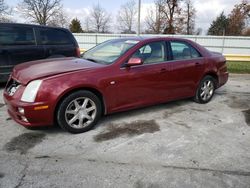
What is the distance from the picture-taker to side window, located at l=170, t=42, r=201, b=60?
4.85 meters

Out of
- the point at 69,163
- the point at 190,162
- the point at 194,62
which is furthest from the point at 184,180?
the point at 194,62

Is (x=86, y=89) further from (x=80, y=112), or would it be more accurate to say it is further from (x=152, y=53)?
(x=152, y=53)

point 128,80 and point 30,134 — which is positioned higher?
point 128,80

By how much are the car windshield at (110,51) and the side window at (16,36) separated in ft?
8.22

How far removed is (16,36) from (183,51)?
14.4 ft

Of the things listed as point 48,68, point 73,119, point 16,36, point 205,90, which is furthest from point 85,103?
point 16,36

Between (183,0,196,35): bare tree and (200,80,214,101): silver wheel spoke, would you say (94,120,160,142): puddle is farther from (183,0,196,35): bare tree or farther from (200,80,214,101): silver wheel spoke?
(183,0,196,35): bare tree

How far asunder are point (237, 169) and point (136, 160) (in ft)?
4.07

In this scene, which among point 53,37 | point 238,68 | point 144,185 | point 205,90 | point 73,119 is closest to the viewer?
point 144,185

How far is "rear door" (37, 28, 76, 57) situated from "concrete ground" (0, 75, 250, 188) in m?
2.65

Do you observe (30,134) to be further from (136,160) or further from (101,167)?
(136,160)

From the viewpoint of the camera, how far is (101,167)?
289cm

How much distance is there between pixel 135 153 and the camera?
3.22 m

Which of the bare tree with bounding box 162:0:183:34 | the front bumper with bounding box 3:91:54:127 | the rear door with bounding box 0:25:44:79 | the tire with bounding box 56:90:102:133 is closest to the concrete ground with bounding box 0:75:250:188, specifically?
the tire with bounding box 56:90:102:133
